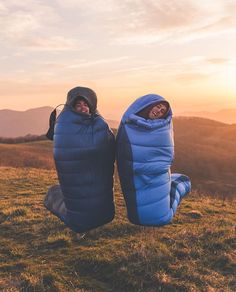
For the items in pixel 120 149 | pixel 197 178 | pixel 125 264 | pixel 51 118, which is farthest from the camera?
pixel 197 178

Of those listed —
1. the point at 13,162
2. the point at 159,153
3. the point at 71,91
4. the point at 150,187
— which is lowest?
the point at 13,162

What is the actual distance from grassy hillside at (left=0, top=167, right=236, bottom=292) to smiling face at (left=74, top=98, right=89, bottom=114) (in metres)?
3.44

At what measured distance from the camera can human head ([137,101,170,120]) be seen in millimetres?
7770

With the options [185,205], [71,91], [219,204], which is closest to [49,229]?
[71,91]

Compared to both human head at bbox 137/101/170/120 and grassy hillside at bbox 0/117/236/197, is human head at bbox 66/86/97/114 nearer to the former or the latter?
human head at bbox 137/101/170/120

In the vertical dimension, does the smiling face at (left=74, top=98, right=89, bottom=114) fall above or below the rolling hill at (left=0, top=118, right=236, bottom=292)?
above

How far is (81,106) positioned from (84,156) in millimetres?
973

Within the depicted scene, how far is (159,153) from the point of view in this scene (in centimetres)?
787

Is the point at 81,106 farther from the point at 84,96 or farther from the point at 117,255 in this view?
the point at 117,255

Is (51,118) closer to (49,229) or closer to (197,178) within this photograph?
(49,229)

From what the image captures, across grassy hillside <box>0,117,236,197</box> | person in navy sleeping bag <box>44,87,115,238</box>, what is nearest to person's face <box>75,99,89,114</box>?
person in navy sleeping bag <box>44,87,115,238</box>

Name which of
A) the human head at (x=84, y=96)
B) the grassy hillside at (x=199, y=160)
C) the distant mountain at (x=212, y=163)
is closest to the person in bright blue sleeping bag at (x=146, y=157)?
the human head at (x=84, y=96)

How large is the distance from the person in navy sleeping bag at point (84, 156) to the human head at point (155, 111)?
30.2 inches

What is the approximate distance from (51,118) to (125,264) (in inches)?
142
